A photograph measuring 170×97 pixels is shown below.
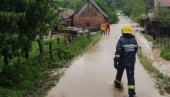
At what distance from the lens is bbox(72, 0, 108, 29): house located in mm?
66500

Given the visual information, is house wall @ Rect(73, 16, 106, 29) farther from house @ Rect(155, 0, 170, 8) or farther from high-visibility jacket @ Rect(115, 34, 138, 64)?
high-visibility jacket @ Rect(115, 34, 138, 64)

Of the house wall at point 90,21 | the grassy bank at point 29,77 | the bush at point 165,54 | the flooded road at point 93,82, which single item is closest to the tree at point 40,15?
the grassy bank at point 29,77

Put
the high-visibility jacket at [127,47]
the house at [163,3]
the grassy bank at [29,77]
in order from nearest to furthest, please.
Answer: the high-visibility jacket at [127,47], the grassy bank at [29,77], the house at [163,3]

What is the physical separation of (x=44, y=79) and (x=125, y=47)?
4.02 metres

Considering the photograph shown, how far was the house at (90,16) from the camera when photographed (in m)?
66.5

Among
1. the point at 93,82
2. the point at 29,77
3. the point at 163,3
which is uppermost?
the point at 163,3

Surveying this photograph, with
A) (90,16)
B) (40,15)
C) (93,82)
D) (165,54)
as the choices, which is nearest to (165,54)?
(165,54)

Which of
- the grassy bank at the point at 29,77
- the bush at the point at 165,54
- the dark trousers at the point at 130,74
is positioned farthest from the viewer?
the bush at the point at 165,54

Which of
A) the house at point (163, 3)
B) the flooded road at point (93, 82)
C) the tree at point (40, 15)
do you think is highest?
the tree at point (40, 15)

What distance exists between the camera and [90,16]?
66.7 m

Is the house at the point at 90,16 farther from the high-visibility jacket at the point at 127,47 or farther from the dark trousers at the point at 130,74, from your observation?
the high-visibility jacket at the point at 127,47

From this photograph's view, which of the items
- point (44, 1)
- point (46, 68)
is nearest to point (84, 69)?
point (46, 68)

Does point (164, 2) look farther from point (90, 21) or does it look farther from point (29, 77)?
point (29, 77)

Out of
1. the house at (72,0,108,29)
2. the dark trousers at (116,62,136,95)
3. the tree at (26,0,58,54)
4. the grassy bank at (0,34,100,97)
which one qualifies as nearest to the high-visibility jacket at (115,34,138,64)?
the dark trousers at (116,62,136,95)
